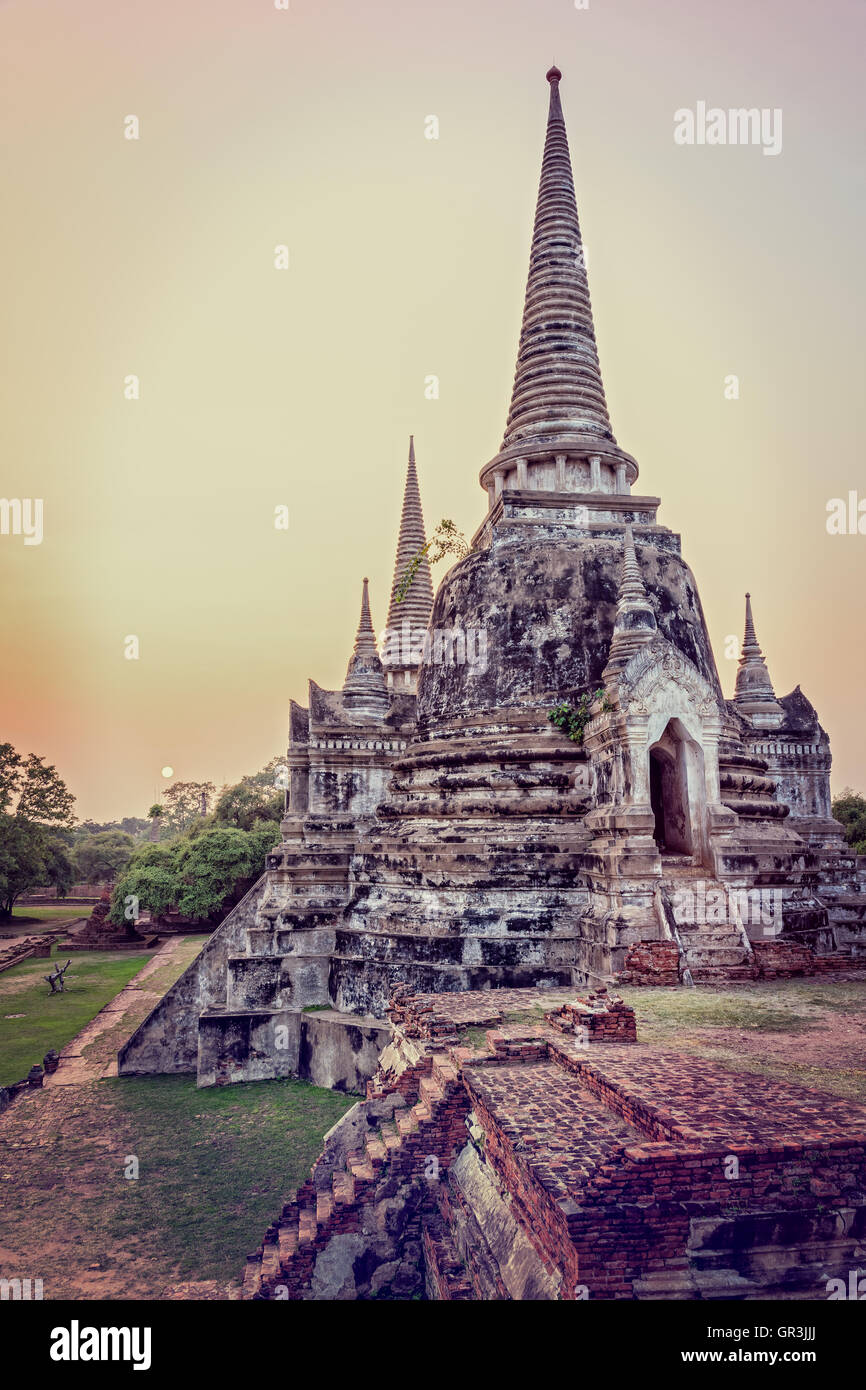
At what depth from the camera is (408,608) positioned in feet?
91.5

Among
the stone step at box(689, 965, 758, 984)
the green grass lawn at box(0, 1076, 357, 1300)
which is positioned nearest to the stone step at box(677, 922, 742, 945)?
the stone step at box(689, 965, 758, 984)

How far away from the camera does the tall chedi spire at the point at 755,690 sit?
71.0ft

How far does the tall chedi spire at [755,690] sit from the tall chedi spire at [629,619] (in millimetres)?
7859

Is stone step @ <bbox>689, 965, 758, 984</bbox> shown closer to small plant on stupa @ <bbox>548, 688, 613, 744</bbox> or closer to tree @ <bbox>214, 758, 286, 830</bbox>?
small plant on stupa @ <bbox>548, 688, 613, 744</bbox>

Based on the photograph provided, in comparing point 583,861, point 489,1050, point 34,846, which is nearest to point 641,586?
point 583,861

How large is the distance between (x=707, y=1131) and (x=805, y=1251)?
815mm

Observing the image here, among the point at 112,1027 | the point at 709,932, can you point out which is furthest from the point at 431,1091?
the point at 112,1027

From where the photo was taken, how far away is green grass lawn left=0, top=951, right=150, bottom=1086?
699 inches

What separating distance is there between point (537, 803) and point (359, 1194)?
294 inches

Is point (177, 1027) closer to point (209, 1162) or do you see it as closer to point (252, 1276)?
point (209, 1162)

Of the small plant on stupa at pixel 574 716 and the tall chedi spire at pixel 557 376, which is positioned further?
the tall chedi spire at pixel 557 376

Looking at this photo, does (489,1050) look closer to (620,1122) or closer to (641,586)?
(620,1122)

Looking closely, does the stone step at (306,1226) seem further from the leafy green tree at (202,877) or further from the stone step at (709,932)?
the leafy green tree at (202,877)

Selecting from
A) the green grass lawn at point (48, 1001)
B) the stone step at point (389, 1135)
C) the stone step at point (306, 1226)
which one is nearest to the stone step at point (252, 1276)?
the stone step at point (306, 1226)
